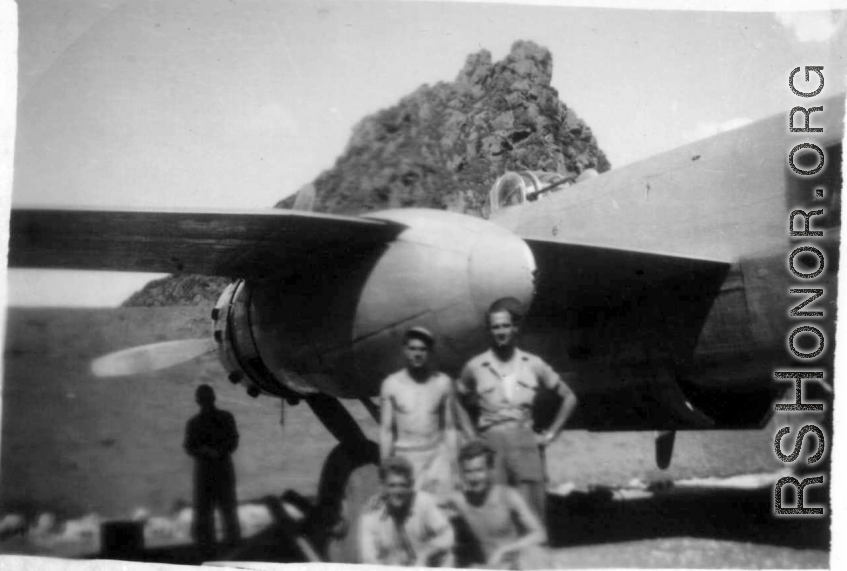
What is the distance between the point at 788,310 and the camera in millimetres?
5199

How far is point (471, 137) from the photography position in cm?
952

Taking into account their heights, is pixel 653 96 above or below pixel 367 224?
above

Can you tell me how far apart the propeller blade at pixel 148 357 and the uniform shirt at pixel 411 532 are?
2.66 meters

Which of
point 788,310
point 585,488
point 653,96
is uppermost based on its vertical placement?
point 653,96

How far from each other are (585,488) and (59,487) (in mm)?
5407

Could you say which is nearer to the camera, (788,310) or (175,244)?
(788,310)

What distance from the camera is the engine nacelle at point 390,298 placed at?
494 cm

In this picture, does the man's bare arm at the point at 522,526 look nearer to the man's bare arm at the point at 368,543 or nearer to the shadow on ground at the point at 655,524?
the man's bare arm at the point at 368,543

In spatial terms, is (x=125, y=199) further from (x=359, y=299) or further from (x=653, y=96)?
(x=653, y=96)

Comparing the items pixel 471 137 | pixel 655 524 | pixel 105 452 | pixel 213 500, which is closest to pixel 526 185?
pixel 471 137

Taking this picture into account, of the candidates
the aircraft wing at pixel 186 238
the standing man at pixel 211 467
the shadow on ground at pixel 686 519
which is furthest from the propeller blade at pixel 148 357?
the shadow on ground at pixel 686 519

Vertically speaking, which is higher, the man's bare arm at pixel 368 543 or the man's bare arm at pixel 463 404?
the man's bare arm at pixel 463 404

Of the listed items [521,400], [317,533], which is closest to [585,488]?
[317,533]

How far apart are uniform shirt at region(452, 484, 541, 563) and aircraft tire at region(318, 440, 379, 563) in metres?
0.84
